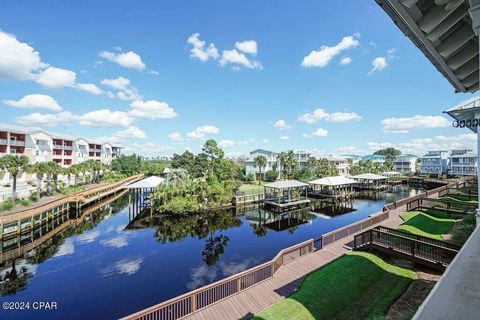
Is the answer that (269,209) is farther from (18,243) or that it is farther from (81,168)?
(81,168)

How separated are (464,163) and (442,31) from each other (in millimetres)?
77530

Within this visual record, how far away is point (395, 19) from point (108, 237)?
20.1 m

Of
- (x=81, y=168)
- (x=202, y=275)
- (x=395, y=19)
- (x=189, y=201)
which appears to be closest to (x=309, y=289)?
(x=202, y=275)

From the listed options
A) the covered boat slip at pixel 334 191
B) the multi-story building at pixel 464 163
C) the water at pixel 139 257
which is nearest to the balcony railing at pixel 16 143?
the water at pixel 139 257

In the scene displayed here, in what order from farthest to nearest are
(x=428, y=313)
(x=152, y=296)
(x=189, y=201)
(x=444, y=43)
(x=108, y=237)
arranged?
(x=189, y=201)
(x=108, y=237)
(x=152, y=296)
(x=444, y=43)
(x=428, y=313)

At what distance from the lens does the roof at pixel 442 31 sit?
315 centimetres

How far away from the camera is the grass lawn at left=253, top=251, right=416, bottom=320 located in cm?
729

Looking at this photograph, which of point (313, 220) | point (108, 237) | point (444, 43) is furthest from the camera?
point (313, 220)

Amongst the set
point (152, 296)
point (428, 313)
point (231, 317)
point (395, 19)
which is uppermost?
point (395, 19)

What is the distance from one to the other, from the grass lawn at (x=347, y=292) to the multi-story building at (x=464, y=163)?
6656 centimetres

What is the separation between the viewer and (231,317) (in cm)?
741

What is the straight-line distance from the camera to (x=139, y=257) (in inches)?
556

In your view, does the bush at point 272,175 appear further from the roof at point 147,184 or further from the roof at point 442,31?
the roof at point 442,31

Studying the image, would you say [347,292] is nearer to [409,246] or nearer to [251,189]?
[409,246]
